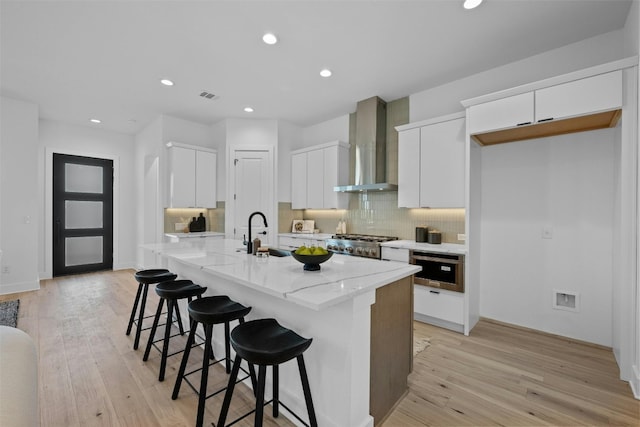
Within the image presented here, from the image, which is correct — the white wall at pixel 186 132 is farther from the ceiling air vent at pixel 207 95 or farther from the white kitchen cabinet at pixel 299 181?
the white kitchen cabinet at pixel 299 181

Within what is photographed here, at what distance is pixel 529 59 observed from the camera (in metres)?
3.11

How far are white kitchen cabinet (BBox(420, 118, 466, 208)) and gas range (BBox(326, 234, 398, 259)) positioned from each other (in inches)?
30.9

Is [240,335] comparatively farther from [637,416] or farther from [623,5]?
[623,5]

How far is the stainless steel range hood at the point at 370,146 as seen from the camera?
422 cm

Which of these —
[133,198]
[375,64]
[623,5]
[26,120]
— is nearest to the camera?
[623,5]

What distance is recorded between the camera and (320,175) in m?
4.93

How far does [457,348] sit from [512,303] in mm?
1045

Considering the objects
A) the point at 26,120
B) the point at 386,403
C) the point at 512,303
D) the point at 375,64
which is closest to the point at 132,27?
the point at 375,64

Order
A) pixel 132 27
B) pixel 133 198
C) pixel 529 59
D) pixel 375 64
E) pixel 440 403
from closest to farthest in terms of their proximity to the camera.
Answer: pixel 440 403
pixel 132 27
pixel 529 59
pixel 375 64
pixel 133 198

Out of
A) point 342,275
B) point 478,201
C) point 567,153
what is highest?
point 567,153

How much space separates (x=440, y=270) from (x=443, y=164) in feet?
4.13

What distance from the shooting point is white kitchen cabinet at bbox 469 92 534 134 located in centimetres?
267

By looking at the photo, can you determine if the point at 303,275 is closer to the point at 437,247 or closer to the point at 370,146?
the point at 437,247

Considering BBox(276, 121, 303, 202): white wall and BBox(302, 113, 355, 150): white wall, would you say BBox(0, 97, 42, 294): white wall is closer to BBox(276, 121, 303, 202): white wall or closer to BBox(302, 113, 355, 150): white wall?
BBox(276, 121, 303, 202): white wall
